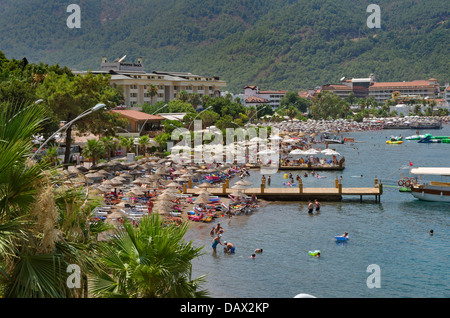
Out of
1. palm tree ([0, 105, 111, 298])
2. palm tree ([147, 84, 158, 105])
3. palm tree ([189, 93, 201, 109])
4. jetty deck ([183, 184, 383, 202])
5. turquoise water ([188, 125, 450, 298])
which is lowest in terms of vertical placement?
turquoise water ([188, 125, 450, 298])

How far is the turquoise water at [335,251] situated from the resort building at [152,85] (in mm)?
79849

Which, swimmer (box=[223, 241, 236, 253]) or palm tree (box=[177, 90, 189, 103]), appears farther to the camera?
palm tree (box=[177, 90, 189, 103])

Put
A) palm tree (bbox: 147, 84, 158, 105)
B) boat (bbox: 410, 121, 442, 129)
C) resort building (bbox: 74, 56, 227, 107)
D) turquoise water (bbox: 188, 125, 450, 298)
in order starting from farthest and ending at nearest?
1. boat (bbox: 410, 121, 442, 129)
2. palm tree (bbox: 147, 84, 158, 105)
3. resort building (bbox: 74, 56, 227, 107)
4. turquoise water (bbox: 188, 125, 450, 298)

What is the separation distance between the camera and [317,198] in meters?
46.3

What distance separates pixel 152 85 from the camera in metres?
121

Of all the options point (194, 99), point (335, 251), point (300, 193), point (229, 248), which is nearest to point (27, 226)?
point (229, 248)

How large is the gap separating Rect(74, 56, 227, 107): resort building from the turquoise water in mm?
79849

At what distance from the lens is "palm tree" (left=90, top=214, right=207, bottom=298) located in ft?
35.3

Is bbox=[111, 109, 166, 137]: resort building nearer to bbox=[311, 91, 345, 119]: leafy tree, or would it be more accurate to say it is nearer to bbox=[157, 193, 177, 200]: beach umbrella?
bbox=[157, 193, 177, 200]: beach umbrella

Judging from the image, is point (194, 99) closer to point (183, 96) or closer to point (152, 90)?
point (183, 96)

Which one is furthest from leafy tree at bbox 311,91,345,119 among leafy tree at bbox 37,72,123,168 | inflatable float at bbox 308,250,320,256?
inflatable float at bbox 308,250,320,256

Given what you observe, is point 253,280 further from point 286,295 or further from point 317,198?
point 317,198
